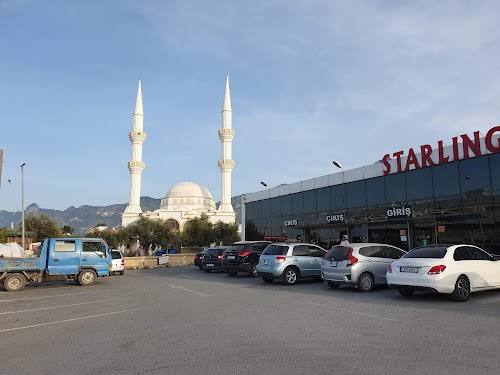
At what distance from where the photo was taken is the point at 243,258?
2025 centimetres

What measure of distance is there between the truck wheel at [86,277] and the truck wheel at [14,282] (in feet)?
7.14

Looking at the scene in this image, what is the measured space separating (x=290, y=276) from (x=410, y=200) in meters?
9.25

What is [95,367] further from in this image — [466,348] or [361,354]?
[466,348]

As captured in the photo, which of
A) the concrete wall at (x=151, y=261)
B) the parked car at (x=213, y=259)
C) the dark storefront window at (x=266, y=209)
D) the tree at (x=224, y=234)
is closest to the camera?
the parked car at (x=213, y=259)

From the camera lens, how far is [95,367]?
5750 millimetres

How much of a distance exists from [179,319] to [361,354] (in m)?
4.48

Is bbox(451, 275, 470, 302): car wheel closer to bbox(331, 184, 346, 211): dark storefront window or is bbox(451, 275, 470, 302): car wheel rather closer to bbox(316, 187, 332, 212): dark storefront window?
bbox(331, 184, 346, 211): dark storefront window

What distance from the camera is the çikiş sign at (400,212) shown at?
70.8ft

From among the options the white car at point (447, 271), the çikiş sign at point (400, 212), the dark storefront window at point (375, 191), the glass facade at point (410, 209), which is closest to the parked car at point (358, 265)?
the white car at point (447, 271)

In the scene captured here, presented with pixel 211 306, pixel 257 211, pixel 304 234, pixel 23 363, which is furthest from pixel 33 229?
pixel 23 363

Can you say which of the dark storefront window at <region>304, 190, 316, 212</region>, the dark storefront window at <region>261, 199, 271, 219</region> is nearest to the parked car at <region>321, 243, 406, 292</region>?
the dark storefront window at <region>304, 190, 316, 212</region>

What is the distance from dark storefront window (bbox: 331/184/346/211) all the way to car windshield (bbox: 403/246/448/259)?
1435 cm

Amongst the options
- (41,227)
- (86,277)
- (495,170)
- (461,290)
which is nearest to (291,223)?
A: (495,170)

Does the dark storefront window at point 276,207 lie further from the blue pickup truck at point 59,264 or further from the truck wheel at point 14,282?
the truck wheel at point 14,282
